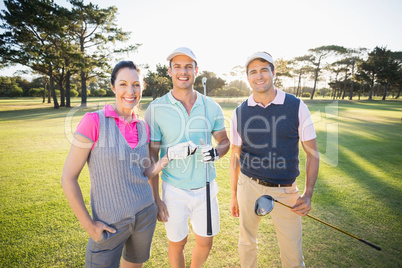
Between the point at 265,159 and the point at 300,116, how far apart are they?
2.34 feet

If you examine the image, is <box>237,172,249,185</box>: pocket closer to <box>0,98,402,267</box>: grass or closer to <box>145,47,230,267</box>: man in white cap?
<box>145,47,230,267</box>: man in white cap

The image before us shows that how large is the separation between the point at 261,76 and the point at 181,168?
1625 mm

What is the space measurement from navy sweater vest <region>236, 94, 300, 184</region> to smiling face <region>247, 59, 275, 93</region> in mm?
251

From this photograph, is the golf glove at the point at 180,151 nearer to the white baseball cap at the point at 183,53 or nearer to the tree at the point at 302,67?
the white baseball cap at the point at 183,53

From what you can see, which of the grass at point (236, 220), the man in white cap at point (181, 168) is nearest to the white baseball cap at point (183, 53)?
the man in white cap at point (181, 168)

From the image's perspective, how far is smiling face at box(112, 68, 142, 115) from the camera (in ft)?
6.88

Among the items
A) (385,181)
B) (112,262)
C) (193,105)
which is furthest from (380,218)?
(112,262)

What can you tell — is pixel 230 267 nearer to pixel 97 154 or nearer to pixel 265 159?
pixel 265 159

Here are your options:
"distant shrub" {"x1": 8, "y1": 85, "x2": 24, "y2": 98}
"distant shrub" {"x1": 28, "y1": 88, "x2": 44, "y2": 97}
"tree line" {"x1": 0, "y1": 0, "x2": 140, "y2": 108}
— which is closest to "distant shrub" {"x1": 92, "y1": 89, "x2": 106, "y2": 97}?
"distant shrub" {"x1": 28, "y1": 88, "x2": 44, "y2": 97}

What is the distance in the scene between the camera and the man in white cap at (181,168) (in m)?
2.57

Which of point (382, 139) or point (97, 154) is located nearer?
point (97, 154)

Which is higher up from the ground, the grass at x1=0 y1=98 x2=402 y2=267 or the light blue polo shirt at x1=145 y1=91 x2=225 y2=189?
the light blue polo shirt at x1=145 y1=91 x2=225 y2=189

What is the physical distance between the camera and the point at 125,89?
2102mm

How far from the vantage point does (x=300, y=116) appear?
100 inches
